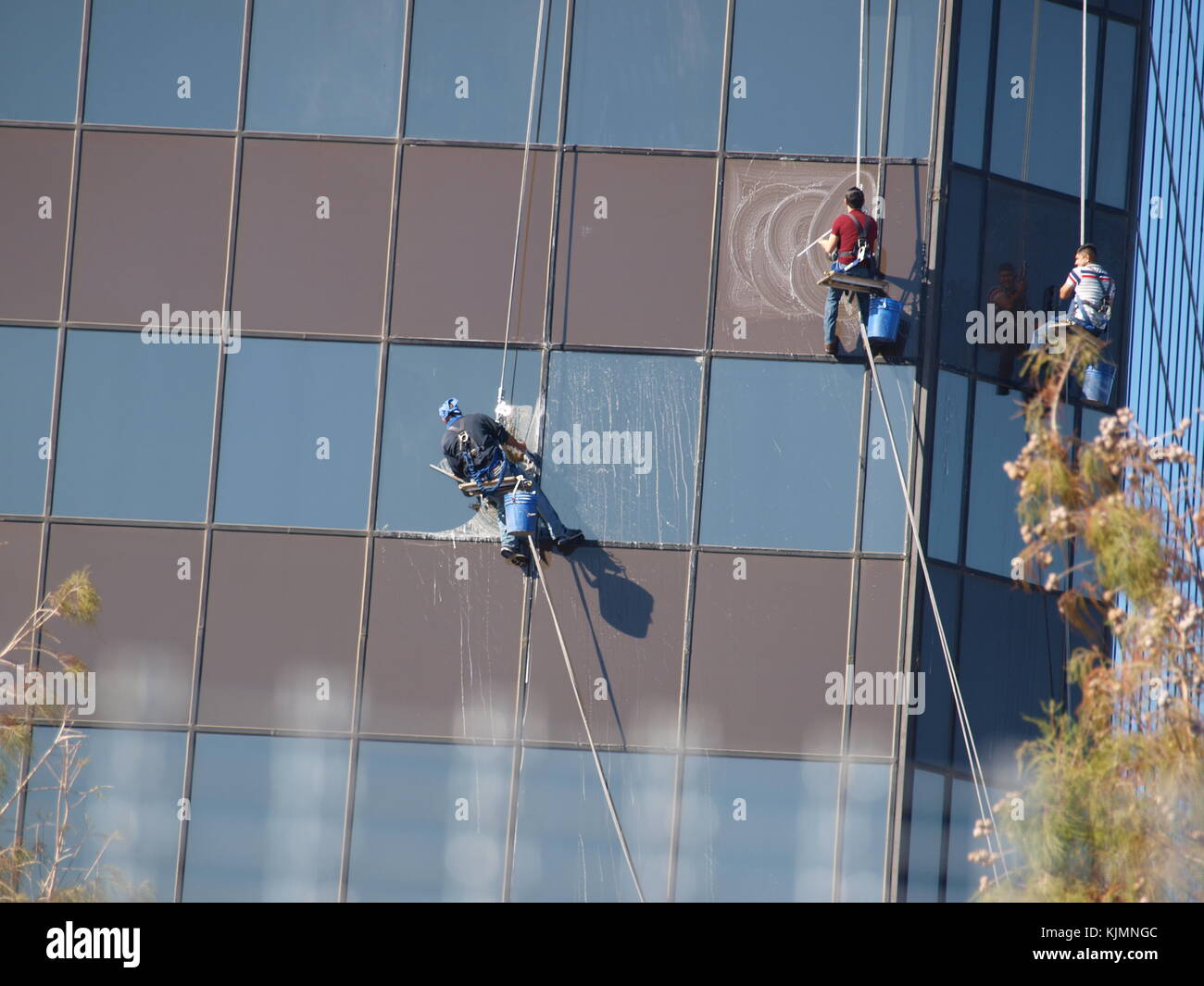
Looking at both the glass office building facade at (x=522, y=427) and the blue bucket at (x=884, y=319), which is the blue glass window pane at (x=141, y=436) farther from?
the blue bucket at (x=884, y=319)

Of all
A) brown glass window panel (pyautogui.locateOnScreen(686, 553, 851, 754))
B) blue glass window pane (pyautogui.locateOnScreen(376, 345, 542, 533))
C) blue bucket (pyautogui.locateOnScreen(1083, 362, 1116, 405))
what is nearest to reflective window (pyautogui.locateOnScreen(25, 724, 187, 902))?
blue glass window pane (pyautogui.locateOnScreen(376, 345, 542, 533))

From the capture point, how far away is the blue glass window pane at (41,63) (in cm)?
1916

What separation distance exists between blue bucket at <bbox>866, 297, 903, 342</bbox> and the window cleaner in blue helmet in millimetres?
3681

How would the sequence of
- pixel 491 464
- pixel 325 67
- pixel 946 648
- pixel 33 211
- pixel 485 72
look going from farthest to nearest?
pixel 33 211, pixel 325 67, pixel 485 72, pixel 491 464, pixel 946 648

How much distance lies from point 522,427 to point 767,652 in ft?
Answer: 11.4

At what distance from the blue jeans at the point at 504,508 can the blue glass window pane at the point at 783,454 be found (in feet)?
5.12

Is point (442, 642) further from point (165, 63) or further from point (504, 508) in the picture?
point (165, 63)

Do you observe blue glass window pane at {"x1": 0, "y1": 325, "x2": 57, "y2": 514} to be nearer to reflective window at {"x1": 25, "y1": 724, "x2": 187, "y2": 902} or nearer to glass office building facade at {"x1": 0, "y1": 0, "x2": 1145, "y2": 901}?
glass office building facade at {"x1": 0, "y1": 0, "x2": 1145, "y2": 901}

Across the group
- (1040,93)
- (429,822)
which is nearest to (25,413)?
(429,822)

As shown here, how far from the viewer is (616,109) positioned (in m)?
A: 18.6

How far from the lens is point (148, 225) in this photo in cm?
1903

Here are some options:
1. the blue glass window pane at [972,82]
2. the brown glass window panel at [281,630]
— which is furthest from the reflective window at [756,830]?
the blue glass window pane at [972,82]
